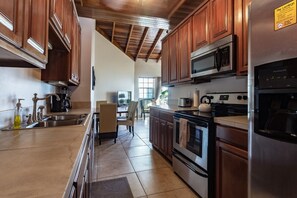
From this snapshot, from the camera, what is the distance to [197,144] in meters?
1.84

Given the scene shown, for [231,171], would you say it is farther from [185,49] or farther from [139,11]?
[139,11]

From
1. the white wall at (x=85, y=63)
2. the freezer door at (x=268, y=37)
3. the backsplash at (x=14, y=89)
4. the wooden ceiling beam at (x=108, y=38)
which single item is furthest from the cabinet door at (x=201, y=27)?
the wooden ceiling beam at (x=108, y=38)

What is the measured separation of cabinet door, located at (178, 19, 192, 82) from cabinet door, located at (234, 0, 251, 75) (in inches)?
36.8

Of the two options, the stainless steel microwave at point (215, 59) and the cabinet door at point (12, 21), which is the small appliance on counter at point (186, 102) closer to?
the stainless steel microwave at point (215, 59)

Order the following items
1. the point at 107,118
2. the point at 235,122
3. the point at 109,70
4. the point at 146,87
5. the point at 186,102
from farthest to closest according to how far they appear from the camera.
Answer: the point at 146,87
the point at 109,70
the point at 107,118
the point at 186,102
the point at 235,122

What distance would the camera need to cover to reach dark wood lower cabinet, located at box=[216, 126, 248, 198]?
1285mm

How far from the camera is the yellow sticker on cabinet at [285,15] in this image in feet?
2.81

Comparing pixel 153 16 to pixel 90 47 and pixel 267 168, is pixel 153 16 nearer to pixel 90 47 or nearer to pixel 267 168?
pixel 90 47

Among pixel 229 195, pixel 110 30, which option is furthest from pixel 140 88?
pixel 229 195

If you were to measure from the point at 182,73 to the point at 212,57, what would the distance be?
86 centimetres

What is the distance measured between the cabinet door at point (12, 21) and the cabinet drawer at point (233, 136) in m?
1.52

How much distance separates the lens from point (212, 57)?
2.14 m

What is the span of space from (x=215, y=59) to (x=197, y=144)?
1.06 m

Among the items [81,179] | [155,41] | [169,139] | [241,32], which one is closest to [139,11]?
[241,32]
